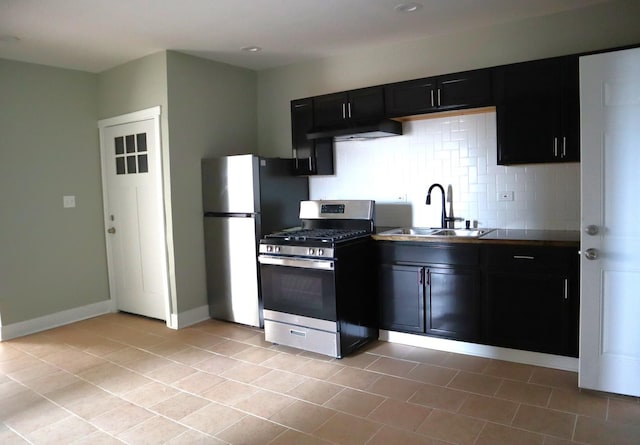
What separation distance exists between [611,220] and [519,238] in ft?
1.99

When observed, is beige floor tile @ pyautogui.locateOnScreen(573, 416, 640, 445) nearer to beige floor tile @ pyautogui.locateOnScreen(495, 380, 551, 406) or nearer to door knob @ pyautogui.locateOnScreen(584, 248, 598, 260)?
beige floor tile @ pyautogui.locateOnScreen(495, 380, 551, 406)

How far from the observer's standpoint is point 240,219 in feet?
14.0

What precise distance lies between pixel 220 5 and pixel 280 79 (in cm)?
181

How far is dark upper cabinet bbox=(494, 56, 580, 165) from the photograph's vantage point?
3.21 metres

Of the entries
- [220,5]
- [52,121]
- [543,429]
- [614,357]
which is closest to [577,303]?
[614,357]

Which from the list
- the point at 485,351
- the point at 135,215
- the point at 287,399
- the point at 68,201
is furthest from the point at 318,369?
the point at 68,201

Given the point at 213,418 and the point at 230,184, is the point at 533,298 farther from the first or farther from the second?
the point at 230,184

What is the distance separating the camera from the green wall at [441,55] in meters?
3.29

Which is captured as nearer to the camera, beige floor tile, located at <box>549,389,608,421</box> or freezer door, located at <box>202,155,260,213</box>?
beige floor tile, located at <box>549,389,608,421</box>

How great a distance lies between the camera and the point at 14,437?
8.35 feet

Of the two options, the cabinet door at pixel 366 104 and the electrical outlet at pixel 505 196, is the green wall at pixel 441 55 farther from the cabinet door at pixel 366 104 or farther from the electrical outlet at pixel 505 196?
the electrical outlet at pixel 505 196

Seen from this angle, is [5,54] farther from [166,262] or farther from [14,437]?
[14,437]

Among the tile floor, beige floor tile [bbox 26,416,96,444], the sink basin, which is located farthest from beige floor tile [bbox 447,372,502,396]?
beige floor tile [bbox 26,416,96,444]

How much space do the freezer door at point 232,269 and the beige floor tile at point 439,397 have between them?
71.7 inches
